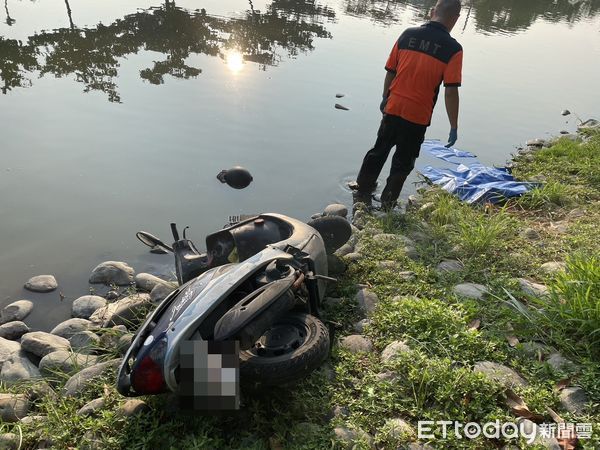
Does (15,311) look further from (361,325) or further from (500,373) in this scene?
(500,373)

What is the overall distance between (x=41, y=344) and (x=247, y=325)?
2.28m

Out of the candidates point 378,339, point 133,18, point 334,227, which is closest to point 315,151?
point 334,227

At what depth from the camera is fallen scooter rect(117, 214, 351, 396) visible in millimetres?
2641

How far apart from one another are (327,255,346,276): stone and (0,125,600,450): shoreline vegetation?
14 mm

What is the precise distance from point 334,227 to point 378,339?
4.87 feet

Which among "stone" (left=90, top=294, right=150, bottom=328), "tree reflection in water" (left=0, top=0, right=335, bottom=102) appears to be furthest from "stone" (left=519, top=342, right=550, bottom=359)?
"tree reflection in water" (left=0, top=0, right=335, bottom=102)

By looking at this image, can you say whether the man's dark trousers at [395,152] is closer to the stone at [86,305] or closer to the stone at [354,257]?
the stone at [354,257]

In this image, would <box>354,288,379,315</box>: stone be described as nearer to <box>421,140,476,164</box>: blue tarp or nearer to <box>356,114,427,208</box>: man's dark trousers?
<box>356,114,427,208</box>: man's dark trousers

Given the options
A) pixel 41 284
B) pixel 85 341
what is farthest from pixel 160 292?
pixel 41 284

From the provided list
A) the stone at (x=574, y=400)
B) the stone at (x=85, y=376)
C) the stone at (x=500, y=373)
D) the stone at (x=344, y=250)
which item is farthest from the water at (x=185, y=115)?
the stone at (x=574, y=400)

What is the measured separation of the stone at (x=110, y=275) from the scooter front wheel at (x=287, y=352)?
2538 mm

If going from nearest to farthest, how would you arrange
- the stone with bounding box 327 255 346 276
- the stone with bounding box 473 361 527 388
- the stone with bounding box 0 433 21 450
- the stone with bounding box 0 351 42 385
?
the stone with bounding box 0 433 21 450, the stone with bounding box 473 361 527 388, the stone with bounding box 0 351 42 385, the stone with bounding box 327 255 346 276

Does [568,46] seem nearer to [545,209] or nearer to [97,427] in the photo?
[545,209]

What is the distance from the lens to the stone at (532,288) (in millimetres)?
3877
